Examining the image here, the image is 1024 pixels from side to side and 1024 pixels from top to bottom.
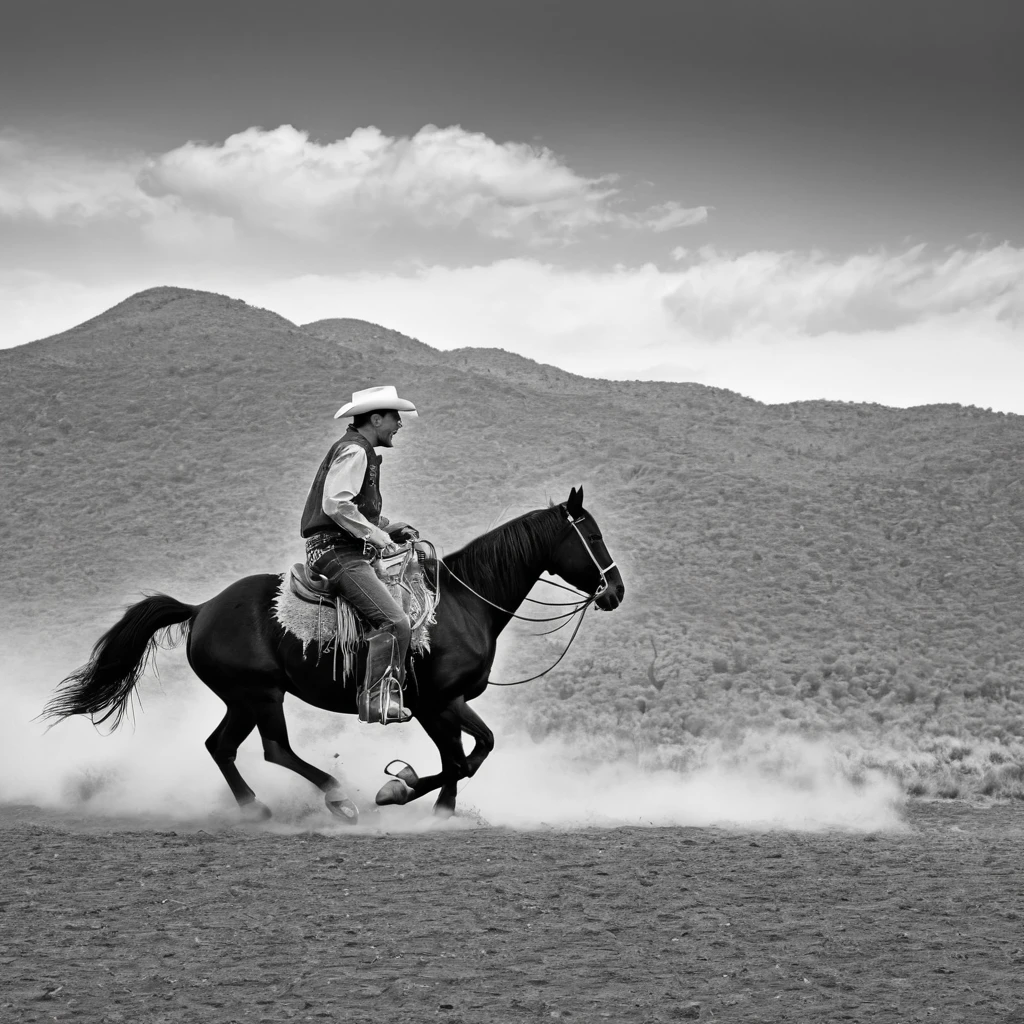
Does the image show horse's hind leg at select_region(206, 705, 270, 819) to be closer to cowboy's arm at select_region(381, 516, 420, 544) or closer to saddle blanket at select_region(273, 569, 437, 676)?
saddle blanket at select_region(273, 569, 437, 676)

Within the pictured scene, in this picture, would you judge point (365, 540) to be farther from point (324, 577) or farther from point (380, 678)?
point (380, 678)

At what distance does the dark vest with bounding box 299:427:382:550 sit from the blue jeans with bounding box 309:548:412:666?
0.52ft

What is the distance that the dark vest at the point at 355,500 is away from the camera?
30.4 ft

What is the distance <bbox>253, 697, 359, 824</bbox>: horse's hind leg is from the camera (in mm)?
9711

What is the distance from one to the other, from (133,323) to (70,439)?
16.4 meters

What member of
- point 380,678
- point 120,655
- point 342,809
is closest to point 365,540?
point 380,678

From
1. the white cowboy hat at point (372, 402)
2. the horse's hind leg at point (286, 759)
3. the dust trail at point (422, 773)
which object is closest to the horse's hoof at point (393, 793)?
the dust trail at point (422, 773)

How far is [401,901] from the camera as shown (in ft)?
23.5

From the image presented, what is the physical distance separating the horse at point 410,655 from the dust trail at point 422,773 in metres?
0.58

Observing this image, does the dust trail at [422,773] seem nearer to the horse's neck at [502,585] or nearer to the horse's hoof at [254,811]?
the horse's hoof at [254,811]

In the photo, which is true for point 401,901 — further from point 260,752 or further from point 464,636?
point 260,752

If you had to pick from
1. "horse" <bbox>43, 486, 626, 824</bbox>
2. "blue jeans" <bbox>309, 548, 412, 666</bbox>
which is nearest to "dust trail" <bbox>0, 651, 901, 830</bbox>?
"horse" <bbox>43, 486, 626, 824</bbox>

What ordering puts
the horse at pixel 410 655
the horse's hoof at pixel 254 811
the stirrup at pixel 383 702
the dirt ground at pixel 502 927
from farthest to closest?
the horse's hoof at pixel 254 811, the horse at pixel 410 655, the stirrup at pixel 383 702, the dirt ground at pixel 502 927

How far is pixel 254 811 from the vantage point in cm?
998
